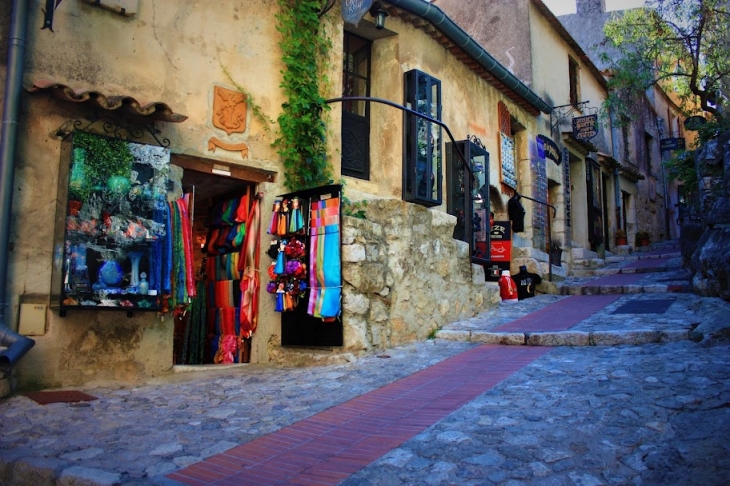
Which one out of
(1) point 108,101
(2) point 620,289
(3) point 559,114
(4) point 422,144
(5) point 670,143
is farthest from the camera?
(5) point 670,143

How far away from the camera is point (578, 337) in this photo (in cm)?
633

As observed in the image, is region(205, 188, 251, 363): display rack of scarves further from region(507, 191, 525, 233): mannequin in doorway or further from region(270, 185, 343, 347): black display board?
region(507, 191, 525, 233): mannequin in doorway

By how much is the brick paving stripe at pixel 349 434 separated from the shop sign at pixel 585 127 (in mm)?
12591

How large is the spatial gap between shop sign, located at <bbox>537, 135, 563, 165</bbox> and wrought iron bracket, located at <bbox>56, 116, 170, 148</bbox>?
11260mm

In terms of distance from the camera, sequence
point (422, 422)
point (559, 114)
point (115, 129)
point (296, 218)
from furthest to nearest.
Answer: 1. point (559, 114)
2. point (296, 218)
3. point (115, 129)
4. point (422, 422)

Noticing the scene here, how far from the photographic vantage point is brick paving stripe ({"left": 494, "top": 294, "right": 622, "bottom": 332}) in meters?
7.29

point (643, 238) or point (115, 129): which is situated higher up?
point (643, 238)

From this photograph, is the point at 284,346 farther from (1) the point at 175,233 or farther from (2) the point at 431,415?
(2) the point at 431,415

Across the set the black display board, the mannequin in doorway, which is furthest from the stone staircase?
the black display board

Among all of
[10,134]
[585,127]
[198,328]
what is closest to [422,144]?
[198,328]

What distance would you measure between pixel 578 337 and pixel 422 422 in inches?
123

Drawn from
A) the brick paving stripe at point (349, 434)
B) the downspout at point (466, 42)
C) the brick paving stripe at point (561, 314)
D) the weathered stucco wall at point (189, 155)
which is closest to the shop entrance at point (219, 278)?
the weathered stucco wall at point (189, 155)

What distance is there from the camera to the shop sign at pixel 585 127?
16.4m

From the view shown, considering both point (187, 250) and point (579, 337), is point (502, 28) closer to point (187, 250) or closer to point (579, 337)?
point (579, 337)
